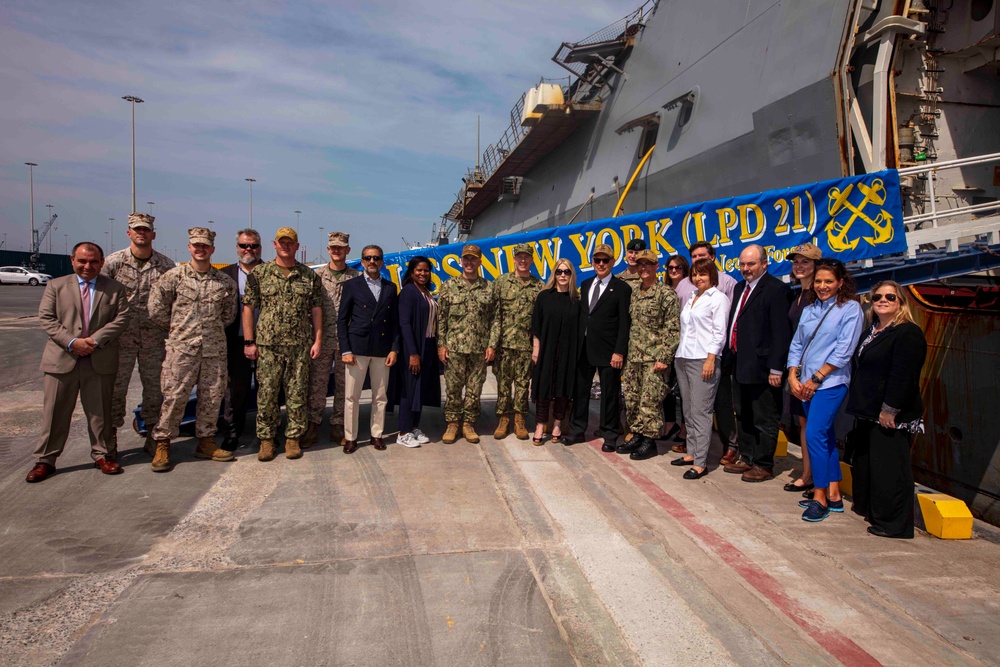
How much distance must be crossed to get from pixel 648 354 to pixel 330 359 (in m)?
2.63

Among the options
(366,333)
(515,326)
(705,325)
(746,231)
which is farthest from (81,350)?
(746,231)

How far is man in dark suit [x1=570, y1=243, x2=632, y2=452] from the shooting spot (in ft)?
16.0

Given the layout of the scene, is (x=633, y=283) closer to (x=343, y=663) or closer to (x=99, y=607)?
(x=343, y=663)

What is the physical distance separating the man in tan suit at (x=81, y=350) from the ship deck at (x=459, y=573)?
0.28 m

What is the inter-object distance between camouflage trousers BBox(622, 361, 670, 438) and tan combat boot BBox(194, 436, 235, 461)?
3200 millimetres

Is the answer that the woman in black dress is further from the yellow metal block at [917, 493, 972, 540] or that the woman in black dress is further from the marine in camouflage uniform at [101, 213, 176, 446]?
the marine in camouflage uniform at [101, 213, 176, 446]

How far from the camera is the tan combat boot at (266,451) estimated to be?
4.57 metres

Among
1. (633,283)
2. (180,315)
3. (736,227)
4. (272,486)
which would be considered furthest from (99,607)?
(736,227)

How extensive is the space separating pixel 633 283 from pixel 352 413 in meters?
2.57

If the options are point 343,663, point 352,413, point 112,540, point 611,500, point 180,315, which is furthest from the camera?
point 352,413

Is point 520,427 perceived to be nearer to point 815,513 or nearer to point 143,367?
point 815,513

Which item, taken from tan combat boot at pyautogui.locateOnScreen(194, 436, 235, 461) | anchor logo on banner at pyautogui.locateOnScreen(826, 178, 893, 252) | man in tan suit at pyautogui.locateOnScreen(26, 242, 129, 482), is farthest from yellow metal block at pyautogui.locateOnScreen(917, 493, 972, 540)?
man in tan suit at pyautogui.locateOnScreen(26, 242, 129, 482)

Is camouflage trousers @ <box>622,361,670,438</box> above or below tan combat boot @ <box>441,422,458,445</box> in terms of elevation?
above

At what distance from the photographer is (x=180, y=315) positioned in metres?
4.34
